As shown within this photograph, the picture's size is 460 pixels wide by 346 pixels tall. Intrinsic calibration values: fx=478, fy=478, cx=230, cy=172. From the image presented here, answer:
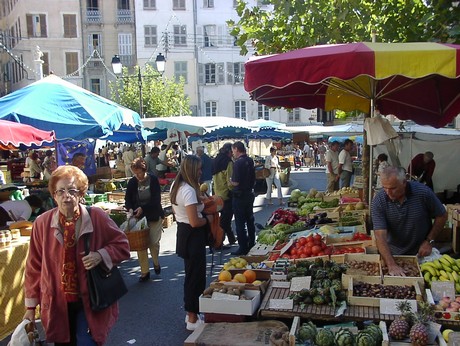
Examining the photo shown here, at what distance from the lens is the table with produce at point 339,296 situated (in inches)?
134

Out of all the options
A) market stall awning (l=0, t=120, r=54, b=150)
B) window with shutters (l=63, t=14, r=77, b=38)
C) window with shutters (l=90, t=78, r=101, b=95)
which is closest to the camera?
market stall awning (l=0, t=120, r=54, b=150)

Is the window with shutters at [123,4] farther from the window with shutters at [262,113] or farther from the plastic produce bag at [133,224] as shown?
the plastic produce bag at [133,224]

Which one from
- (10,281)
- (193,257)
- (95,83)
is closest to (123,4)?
(95,83)

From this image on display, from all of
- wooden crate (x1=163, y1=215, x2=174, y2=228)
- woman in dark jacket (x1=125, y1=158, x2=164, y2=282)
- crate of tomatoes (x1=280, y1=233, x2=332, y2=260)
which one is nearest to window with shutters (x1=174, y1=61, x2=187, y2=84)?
wooden crate (x1=163, y1=215, x2=174, y2=228)

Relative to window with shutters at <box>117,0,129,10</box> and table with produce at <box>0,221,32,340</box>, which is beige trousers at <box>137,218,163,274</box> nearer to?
table with produce at <box>0,221,32,340</box>

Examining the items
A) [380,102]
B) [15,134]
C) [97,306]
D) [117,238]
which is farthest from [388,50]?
[15,134]

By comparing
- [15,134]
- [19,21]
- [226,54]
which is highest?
[19,21]

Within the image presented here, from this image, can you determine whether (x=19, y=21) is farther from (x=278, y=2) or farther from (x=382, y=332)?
(x=382, y=332)

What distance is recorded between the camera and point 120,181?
15281mm

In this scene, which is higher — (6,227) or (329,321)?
(6,227)

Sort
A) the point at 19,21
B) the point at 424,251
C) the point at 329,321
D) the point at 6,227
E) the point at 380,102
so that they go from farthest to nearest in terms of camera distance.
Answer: the point at 19,21 < the point at 380,102 < the point at 6,227 < the point at 424,251 < the point at 329,321

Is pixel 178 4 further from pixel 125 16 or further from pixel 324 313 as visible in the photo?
pixel 324 313

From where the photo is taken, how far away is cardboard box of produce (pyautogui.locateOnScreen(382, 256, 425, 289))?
4032 millimetres

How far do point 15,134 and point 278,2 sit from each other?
4.64 m
